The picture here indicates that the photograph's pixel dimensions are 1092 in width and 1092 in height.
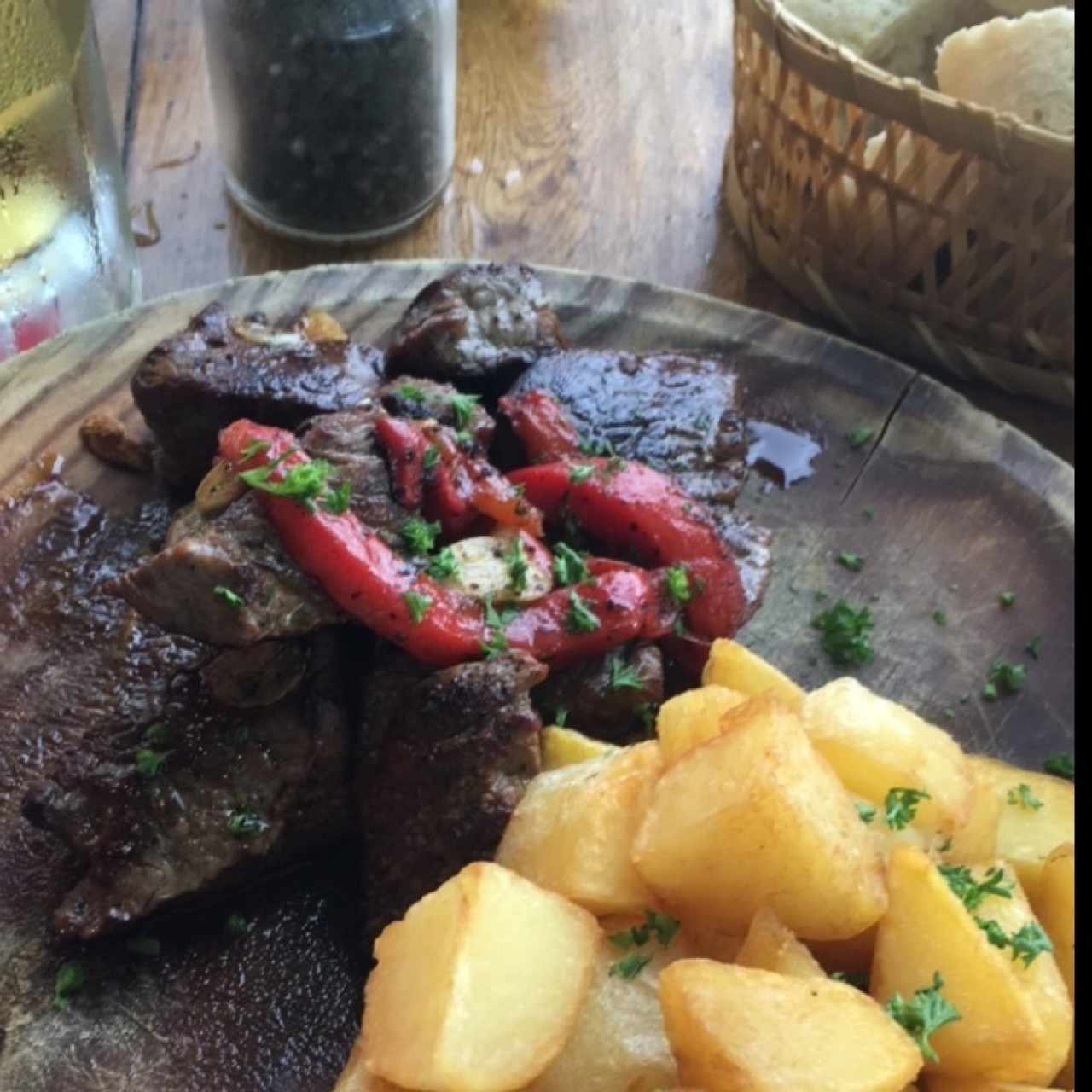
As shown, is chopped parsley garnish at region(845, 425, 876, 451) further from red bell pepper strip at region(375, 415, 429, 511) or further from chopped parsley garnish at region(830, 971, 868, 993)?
chopped parsley garnish at region(830, 971, 868, 993)

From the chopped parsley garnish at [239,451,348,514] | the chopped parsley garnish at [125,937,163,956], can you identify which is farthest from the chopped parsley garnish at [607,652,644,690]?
the chopped parsley garnish at [125,937,163,956]

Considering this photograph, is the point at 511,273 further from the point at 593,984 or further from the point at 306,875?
the point at 593,984

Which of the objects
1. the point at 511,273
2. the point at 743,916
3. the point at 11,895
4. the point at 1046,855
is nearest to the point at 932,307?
the point at 511,273

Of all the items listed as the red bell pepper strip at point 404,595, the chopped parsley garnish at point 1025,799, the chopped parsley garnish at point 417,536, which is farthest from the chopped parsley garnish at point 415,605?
the chopped parsley garnish at point 1025,799

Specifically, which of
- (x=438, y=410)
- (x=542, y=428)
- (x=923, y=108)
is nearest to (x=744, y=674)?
(x=542, y=428)

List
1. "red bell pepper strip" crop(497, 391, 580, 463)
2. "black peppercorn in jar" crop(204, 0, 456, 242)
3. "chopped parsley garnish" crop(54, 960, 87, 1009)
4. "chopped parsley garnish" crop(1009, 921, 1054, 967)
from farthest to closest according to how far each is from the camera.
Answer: "black peppercorn in jar" crop(204, 0, 456, 242)
"red bell pepper strip" crop(497, 391, 580, 463)
"chopped parsley garnish" crop(54, 960, 87, 1009)
"chopped parsley garnish" crop(1009, 921, 1054, 967)
